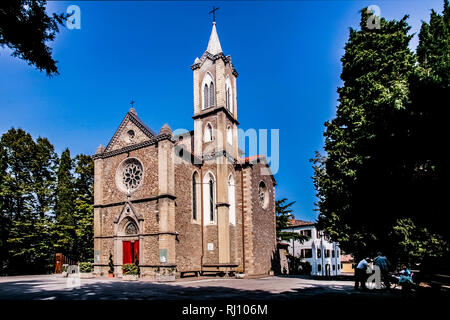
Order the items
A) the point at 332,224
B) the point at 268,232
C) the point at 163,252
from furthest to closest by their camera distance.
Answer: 1. the point at 268,232
2. the point at 163,252
3. the point at 332,224

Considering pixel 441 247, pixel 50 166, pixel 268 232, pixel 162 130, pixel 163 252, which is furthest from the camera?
pixel 50 166

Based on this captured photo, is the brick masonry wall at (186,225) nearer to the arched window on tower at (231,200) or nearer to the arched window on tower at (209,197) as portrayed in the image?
the arched window on tower at (209,197)

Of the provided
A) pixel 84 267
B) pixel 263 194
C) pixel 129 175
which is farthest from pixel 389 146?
pixel 84 267

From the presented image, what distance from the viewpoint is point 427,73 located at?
13562mm

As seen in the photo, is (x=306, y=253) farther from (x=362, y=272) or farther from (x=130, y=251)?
(x=362, y=272)

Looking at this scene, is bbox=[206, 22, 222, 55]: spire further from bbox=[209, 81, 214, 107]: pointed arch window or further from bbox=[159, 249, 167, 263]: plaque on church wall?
bbox=[159, 249, 167, 263]: plaque on church wall

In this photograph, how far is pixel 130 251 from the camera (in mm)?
23406

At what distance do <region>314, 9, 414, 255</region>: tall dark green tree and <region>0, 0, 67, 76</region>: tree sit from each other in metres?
13.6

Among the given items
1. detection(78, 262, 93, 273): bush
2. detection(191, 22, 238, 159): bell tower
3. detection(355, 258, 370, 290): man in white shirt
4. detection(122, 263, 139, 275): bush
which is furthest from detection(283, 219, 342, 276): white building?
detection(355, 258, 370, 290): man in white shirt

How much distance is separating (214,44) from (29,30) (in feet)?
82.4
